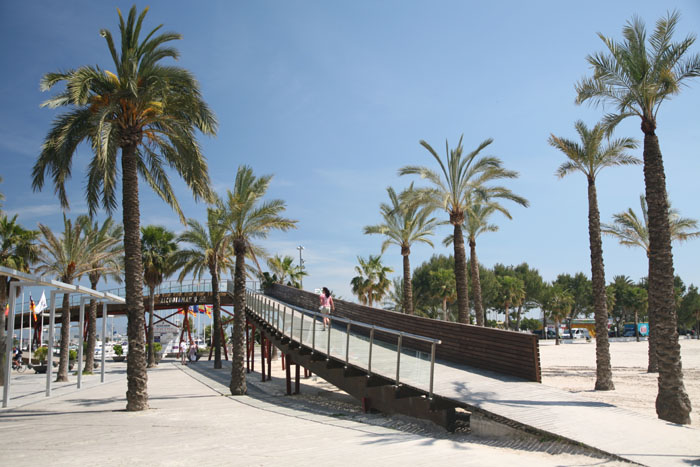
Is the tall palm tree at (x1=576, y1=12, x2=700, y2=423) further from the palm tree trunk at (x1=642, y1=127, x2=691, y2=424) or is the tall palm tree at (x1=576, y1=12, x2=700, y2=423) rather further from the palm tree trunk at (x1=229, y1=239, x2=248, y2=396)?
the palm tree trunk at (x1=229, y1=239, x2=248, y2=396)

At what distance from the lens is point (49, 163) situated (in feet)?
49.8

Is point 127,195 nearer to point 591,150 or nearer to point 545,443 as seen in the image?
point 545,443

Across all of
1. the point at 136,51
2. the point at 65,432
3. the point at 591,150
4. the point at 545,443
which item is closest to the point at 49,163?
the point at 136,51

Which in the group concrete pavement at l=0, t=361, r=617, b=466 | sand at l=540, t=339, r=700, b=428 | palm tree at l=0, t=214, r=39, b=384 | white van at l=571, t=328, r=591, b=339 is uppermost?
palm tree at l=0, t=214, r=39, b=384

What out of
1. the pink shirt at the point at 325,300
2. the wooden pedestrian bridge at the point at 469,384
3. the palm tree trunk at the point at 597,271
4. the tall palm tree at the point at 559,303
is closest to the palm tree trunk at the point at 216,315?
the pink shirt at the point at 325,300

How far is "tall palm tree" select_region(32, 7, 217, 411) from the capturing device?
14188 millimetres

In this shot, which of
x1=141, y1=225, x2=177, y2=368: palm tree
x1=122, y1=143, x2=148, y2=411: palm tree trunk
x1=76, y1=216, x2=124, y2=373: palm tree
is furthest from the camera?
x1=141, y1=225, x2=177, y2=368: palm tree

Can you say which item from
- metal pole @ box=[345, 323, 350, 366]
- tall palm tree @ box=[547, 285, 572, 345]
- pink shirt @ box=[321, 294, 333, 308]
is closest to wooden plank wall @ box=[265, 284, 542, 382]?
metal pole @ box=[345, 323, 350, 366]

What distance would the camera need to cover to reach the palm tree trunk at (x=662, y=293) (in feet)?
33.7

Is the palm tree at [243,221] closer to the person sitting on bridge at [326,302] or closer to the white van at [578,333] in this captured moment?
the person sitting on bridge at [326,302]

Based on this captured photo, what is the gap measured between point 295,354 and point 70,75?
35.5ft

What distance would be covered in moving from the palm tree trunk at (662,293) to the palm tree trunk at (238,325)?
12.9 metres

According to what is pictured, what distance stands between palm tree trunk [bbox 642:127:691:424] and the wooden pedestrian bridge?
2034 mm

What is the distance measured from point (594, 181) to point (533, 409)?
11.4 m
